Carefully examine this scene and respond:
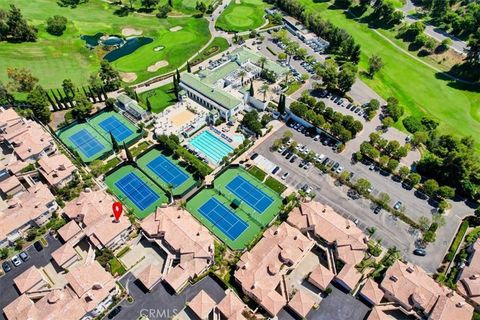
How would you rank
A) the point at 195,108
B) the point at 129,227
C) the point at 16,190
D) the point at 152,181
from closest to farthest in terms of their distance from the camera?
1. the point at 129,227
2. the point at 16,190
3. the point at 152,181
4. the point at 195,108

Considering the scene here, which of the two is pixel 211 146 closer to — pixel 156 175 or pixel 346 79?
pixel 156 175

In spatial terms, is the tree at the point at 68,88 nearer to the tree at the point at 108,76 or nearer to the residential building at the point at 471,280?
the tree at the point at 108,76

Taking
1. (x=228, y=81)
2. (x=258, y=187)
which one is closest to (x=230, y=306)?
(x=258, y=187)

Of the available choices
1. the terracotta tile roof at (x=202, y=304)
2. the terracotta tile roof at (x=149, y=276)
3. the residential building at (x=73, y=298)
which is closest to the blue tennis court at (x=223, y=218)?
the terracotta tile roof at (x=202, y=304)

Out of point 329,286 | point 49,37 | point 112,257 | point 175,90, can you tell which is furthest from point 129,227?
point 49,37

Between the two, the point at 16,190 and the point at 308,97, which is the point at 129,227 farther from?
the point at 308,97

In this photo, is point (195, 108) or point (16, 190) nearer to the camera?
point (16, 190)

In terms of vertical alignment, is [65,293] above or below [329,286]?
below
